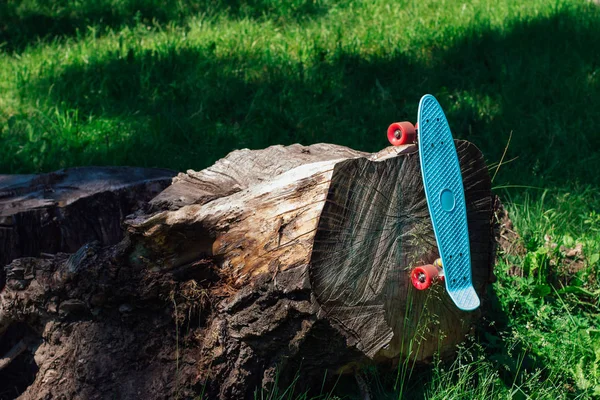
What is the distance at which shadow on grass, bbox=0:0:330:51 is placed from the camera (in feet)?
20.1

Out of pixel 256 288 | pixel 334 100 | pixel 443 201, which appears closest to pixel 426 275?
pixel 443 201

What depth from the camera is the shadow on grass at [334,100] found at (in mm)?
4605

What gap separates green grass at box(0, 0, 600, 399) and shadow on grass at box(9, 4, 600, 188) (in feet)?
0.04

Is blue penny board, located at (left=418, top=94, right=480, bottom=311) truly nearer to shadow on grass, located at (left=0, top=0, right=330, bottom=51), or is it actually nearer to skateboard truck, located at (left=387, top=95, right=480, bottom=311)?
skateboard truck, located at (left=387, top=95, right=480, bottom=311)

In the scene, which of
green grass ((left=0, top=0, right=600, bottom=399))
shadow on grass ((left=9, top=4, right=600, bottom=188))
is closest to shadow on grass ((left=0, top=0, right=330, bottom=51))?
green grass ((left=0, top=0, right=600, bottom=399))

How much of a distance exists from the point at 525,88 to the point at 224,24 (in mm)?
2452

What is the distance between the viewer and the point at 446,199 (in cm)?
248

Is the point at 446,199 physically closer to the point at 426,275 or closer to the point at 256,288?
the point at 426,275

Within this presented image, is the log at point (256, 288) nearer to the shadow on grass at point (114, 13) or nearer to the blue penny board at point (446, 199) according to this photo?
the blue penny board at point (446, 199)

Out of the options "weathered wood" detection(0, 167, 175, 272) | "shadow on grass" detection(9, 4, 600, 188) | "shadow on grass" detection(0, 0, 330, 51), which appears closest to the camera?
"weathered wood" detection(0, 167, 175, 272)

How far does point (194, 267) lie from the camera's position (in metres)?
2.68

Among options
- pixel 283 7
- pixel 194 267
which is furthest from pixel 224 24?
pixel 194 267

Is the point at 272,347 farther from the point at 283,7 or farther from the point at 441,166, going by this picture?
the point at 283,7

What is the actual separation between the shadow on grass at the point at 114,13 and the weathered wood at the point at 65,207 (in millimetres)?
2861
